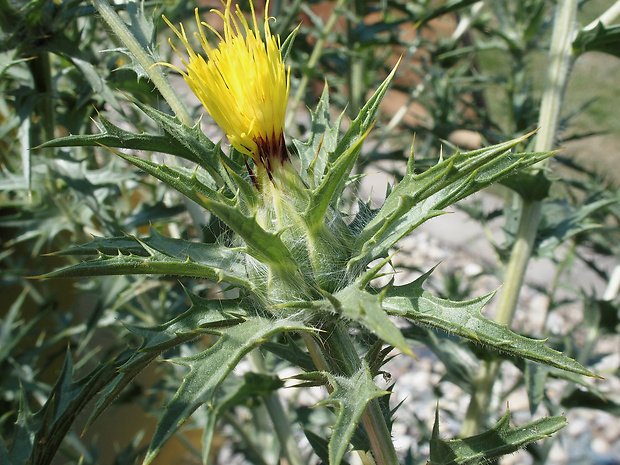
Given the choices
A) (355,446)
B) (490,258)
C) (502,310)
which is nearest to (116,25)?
(355,446)

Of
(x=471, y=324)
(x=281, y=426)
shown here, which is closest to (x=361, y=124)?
(x=471, y=324)

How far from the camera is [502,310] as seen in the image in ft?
4.39

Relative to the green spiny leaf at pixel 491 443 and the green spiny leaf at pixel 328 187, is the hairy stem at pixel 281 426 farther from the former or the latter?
the green spiny leaf at pixel 328 187

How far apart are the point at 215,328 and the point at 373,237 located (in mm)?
278

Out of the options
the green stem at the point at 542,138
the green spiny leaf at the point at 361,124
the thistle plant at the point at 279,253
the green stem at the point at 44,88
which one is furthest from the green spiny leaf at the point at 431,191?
the green stem at the point at 44,88

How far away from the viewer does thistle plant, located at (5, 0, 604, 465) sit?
0.70 m

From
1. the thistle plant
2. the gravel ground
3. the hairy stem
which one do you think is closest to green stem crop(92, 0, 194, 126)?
the thistle plant

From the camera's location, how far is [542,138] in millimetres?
1297

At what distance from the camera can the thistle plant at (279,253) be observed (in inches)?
27.6

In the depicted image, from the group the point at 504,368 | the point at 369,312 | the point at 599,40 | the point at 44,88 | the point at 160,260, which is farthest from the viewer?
the point at 504,368

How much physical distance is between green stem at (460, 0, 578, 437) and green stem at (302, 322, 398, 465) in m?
0.59

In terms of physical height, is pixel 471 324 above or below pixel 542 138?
below

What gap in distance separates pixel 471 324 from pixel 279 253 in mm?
283

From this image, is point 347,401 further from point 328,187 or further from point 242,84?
point 242,84
